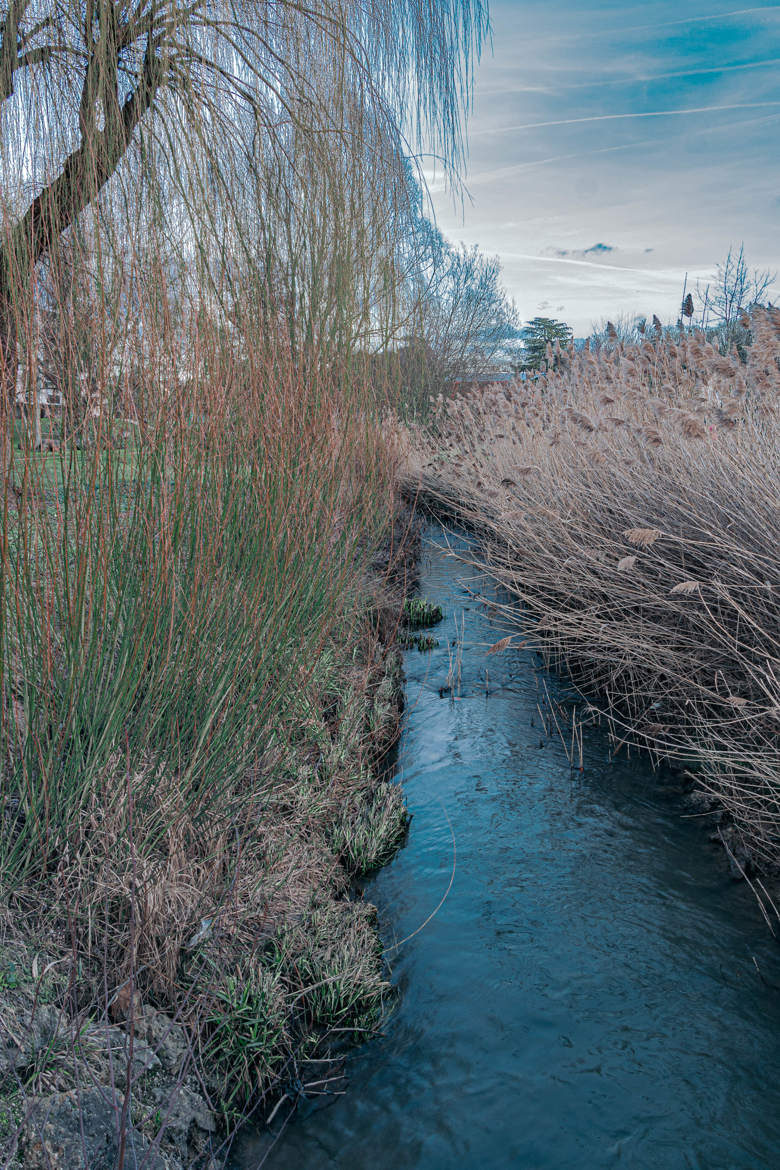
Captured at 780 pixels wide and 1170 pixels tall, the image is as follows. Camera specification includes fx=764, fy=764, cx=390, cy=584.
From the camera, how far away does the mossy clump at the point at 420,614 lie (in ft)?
20.1

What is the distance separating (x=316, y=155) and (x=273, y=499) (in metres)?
1.01

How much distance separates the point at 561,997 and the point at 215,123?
2.64m

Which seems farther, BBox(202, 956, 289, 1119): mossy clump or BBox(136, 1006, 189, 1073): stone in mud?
BBox(202, 956, 289, 1119): mossy clump

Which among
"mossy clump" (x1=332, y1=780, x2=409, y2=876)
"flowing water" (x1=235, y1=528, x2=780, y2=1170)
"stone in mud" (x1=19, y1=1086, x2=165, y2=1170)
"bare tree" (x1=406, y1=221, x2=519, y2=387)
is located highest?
"bare tree" (x1=406, y1=221, x2=519, y2=387)

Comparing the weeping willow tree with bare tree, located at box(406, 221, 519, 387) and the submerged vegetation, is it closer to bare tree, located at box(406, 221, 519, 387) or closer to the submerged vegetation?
the submerged vegetation

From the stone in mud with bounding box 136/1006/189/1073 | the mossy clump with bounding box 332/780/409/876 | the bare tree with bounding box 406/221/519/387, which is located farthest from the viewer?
the bare tree with bounding box 406/221/519/387

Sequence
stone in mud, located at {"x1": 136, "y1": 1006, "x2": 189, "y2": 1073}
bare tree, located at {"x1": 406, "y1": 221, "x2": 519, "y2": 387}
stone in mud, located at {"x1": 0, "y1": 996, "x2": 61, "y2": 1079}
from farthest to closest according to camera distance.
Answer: bare tree, located at {"x1": 406, "y1": 221, "x2": 519, "y2": 387} < stone in mud, located at {"x1": 136, "y1": 1006, "x2": 189, "y2": 1073} < stone in mud, located at {"x1": 0, "y1": 996, "x2": 61, "y2": 1079}

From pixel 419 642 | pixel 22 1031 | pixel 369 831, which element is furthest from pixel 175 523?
pixel 419 642

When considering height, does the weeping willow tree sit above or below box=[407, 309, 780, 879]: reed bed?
above

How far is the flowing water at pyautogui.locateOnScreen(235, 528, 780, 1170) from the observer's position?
194 centimetres

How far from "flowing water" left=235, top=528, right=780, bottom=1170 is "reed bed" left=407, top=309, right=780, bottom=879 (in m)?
0.36

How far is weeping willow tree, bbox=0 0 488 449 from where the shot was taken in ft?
5.15

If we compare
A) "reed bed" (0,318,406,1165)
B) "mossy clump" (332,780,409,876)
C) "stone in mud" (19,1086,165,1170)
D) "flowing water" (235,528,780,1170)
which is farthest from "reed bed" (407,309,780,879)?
"stone in mud" (19,1086,165,1170)

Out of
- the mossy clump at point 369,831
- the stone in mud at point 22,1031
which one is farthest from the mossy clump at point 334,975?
the stone in mud at point 22,1031
